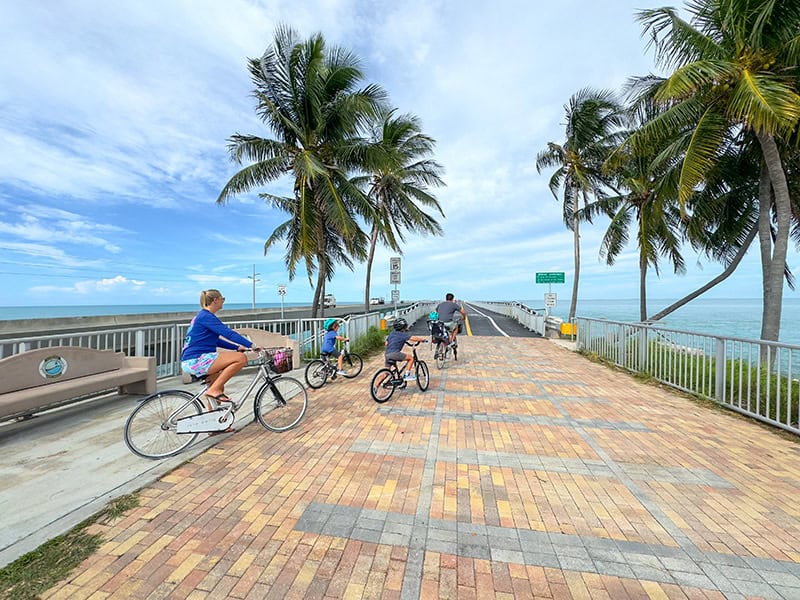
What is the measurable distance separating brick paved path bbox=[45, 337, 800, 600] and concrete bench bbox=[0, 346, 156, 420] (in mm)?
2329

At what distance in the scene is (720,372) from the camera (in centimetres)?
585

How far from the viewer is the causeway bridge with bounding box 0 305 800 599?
6.97 feet

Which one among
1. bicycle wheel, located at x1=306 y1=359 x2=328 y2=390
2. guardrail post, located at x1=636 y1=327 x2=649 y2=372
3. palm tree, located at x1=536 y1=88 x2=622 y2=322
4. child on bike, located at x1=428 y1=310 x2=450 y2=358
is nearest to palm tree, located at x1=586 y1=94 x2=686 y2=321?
palm tree, located at x1=536 y1=88 x2=622 y2=322

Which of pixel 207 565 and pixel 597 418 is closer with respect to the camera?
pixel 207 565

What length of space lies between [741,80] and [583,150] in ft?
44.2

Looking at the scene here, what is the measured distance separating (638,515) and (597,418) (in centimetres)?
260

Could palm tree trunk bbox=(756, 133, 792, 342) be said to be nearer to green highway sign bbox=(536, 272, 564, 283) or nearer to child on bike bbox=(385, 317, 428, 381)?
child on bike bbox=(385, 317, 428, 381)

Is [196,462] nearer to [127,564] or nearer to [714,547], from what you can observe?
[127,564]

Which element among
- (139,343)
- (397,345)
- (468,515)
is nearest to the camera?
(468,515)

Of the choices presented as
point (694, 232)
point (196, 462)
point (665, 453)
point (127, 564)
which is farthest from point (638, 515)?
point (694, 232)

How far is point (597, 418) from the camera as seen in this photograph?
5188 millimetres

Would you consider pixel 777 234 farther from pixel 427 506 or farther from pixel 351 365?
pixel 427 506

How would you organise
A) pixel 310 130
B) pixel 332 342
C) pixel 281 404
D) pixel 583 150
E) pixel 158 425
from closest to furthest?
pixel 158 425 < pixel 281 404 < pixel 332 342 < pixel 310 130 < pixel 583 150

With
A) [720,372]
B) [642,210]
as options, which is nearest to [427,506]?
[720,372]
